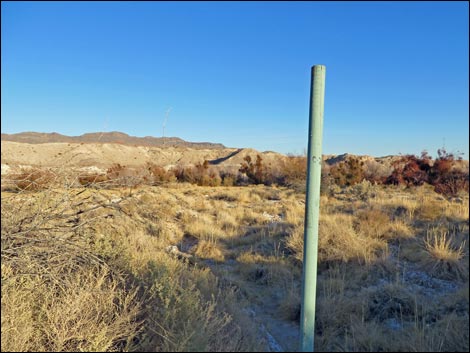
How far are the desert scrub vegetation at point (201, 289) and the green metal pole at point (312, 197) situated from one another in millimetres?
878

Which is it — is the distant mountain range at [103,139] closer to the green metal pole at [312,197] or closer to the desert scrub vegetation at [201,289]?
the desert scrub vegetation at [201,289]

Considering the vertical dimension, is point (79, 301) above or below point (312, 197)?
below

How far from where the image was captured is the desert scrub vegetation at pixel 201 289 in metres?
3.32

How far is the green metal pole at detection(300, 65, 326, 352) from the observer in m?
2.55

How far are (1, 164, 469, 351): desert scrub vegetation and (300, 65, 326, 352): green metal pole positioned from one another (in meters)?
0.88

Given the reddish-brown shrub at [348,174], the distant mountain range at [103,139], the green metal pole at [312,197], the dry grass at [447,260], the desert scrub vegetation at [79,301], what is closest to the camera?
the green metal pole at [312,197]

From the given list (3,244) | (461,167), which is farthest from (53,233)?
(461,167)

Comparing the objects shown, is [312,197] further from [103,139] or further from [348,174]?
[348,174]

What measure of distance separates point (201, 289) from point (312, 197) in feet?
8.71

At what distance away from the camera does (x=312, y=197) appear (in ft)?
8.51

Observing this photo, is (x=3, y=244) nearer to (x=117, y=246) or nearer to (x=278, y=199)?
(x=117, y=246)

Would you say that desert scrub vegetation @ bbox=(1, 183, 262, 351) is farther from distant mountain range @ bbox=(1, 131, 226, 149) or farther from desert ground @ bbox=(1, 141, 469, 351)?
distant mountain range @ bbox=(1, 131, 226, 149)

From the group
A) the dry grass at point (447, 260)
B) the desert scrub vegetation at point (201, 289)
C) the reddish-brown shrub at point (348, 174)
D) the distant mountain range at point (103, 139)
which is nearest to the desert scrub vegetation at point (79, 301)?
the desert scrub vegetation at point (201, 289)

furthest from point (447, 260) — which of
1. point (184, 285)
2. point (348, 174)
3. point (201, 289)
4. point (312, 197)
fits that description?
point (348, 174)
